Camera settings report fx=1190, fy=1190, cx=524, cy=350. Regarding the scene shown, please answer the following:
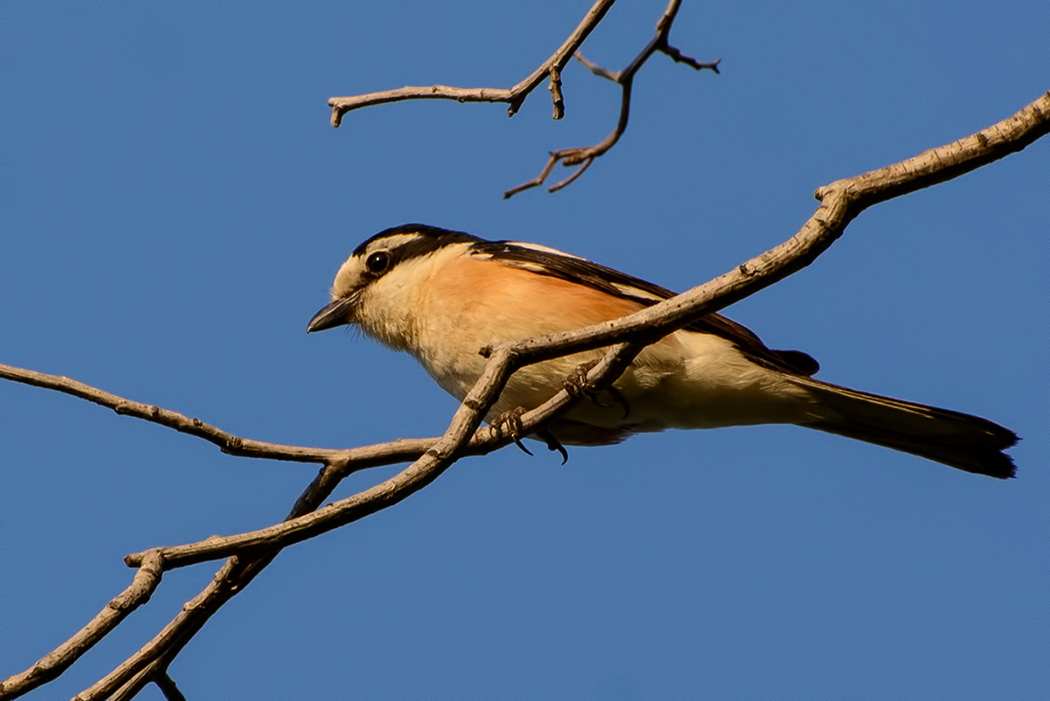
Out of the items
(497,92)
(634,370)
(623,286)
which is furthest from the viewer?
(623,286)

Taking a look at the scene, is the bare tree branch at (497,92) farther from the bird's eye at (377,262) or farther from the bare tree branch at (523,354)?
the bird's eye at (377,262)

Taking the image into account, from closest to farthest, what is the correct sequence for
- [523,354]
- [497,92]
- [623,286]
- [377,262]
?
[523,354] → [497,92] → [623,286] → [377,262]

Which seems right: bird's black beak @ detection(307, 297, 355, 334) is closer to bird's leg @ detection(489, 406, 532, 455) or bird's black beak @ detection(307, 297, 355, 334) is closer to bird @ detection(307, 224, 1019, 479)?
bird @ detection(307, 224, 1019, 479)

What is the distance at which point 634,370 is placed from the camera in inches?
224

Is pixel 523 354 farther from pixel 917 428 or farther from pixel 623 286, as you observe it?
pixel 917 428

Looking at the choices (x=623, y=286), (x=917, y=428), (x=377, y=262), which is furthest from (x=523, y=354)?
(x=377, y=262)

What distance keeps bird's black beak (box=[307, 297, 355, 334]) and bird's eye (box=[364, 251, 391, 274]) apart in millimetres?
209

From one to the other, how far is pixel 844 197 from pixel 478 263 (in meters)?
3.20

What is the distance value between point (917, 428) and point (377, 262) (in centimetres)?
Answer: 306

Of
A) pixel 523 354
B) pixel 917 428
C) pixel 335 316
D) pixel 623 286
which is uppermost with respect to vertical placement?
pixel 335 316

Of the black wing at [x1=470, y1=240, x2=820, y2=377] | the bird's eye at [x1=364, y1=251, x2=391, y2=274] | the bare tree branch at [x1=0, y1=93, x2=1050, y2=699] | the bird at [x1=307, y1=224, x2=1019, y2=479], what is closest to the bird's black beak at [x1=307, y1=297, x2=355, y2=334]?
the bird's eye at [x1=364, y1=251, x2=391, y2=274]

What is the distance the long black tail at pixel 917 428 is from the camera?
554cm

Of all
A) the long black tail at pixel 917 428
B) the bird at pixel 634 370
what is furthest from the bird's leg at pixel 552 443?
Answer: the long black tail at pixel 917 428

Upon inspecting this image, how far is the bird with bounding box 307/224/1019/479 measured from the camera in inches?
222
